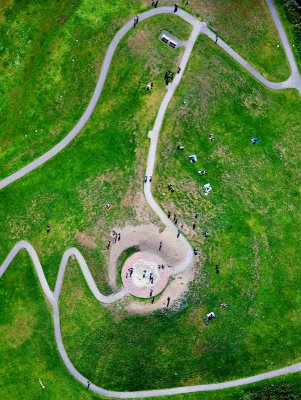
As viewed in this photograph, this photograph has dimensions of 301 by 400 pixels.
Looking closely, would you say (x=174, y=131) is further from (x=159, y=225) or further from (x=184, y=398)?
(x=184, y=398)

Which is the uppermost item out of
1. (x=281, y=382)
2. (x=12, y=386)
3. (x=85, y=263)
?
(x=85, y=263)

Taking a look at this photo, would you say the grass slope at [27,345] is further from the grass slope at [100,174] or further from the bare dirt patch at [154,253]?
the bare dirt patch at [154,253]

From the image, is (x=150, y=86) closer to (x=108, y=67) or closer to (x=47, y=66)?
(x=108, y=67)

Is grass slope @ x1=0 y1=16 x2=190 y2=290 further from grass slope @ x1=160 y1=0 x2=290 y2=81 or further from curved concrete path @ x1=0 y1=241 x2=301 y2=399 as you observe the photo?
grass slope @ x1=160 y1=0 x2=290 y2=81

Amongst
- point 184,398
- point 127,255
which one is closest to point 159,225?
point 127,255

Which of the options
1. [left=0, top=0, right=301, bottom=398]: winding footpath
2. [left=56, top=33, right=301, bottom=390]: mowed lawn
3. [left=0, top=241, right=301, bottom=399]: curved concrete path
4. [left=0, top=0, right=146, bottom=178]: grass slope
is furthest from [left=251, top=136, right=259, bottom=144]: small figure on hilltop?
[left=0, top=241, right=301, bottom=399]: curved concrete path

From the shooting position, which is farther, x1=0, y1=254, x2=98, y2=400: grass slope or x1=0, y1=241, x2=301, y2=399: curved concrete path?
x1=0, y1=254, x2=98, y2=400: grass slope

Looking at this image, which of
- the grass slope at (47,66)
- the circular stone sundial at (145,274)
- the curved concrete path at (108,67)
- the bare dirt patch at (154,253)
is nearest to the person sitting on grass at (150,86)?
the curved concrete path at (108,67)
